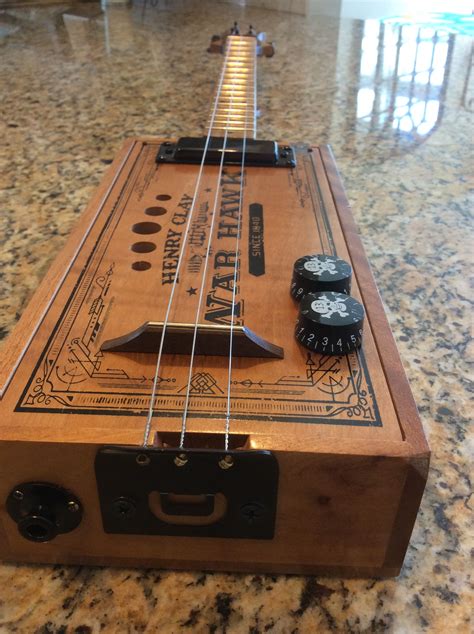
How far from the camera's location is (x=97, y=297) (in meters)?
0.60

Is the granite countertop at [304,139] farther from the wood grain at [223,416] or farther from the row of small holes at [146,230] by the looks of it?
the row of small holes at [146,230]

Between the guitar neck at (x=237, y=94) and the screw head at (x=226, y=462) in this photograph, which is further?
the guitar neck at (x=237, y=94)

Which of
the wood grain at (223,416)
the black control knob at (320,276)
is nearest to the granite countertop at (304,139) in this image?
the wood grain at (223,416)

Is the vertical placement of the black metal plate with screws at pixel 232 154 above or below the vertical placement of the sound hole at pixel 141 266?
above

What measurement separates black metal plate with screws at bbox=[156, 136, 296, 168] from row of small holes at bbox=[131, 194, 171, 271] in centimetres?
14

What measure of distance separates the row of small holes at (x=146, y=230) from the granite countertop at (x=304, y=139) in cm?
17

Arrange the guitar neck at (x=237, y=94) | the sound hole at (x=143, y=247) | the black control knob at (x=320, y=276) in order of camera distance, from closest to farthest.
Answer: the black control knob at (x=320, y=276), the sound hole at (x=143, y=247), the guitar neck at (x=237, y=94)

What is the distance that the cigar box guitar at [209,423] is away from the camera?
42cm

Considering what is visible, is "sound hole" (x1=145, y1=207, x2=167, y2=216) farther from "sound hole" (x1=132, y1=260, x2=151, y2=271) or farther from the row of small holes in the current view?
"sound hole" (x1=132, y1=260, x2=151, y2=271)

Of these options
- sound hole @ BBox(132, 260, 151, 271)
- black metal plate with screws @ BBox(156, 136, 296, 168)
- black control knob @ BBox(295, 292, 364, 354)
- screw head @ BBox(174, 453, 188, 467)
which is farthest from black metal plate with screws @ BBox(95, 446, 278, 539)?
black metal plate with screws @ BBox(156, 136, 296, 168)

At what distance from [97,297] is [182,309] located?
0.09m

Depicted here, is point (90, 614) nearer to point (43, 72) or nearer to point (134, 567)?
point (134, 567)

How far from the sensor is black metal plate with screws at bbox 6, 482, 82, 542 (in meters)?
0.43

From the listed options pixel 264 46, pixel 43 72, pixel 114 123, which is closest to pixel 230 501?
pixel 114 123
